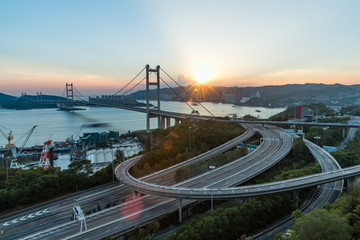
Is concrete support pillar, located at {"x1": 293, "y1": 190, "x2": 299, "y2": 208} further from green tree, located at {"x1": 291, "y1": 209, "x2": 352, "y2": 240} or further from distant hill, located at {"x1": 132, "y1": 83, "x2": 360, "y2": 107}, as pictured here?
distant hill, located at {"x1": 132, "y1": 83, "x2": 360, "y2": 107}

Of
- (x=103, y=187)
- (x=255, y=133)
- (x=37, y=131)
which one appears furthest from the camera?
(x=37, y=131)

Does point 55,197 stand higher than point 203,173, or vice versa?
point 203,173

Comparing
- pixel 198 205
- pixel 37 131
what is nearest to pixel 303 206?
pixel 198 205

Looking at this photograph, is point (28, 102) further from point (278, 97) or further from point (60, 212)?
point (278, 97)

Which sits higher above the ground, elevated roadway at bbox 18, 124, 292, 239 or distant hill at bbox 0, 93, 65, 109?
distant hill at bbox 0, 93, 65, 109

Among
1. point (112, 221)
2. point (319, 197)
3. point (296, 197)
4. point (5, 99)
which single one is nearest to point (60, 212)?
point (112, 221)

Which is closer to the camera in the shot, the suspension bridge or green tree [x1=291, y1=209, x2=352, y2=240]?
green tree [x1=291, y1=209, x2=352, y2=240]

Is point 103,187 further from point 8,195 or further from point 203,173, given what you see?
point 203,173

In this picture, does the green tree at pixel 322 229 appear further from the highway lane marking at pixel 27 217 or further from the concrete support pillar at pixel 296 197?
the highway lane marking at pixel 27 217

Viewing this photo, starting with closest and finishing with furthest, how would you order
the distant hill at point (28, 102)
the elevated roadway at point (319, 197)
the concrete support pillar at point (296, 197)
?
1. the elevated roadway at point (319, 197)
2. the concrete support pillar at point (296, 197)
3. the distant hill at point (28, 102)

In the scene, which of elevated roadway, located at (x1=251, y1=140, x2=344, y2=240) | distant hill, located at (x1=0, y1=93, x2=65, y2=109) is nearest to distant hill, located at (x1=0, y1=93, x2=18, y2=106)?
distant hill, located at (x1=0, y1=93, x2=65, y2=109)

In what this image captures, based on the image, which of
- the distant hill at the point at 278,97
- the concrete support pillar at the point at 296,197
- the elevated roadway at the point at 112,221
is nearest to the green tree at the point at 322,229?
the concrete support pillar at the point at 296,197
